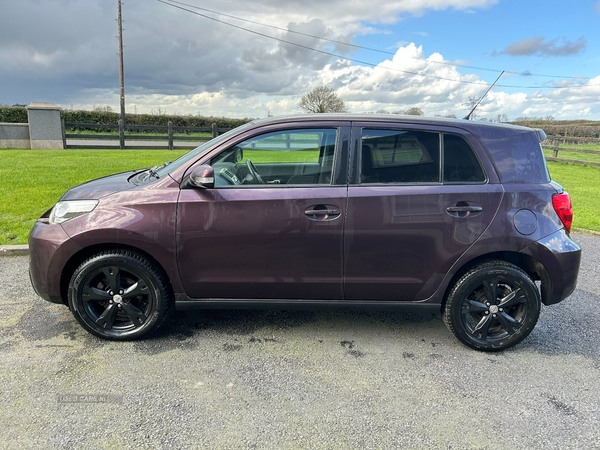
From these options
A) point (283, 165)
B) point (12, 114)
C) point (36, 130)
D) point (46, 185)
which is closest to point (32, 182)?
point (46, 185)

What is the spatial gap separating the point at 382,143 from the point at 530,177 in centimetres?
114

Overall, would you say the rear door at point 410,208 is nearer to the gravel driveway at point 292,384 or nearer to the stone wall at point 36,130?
the gravel driveway at point 292,384

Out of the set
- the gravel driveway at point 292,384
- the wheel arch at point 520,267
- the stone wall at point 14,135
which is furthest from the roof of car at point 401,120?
the stone wall at point 14,135

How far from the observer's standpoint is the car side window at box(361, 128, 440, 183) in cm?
309

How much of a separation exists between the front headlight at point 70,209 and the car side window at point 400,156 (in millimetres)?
2039

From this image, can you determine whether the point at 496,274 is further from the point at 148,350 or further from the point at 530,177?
the point at 148,350

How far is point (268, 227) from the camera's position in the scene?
3010 mm

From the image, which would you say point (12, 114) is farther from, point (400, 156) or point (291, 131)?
point (400, 156)

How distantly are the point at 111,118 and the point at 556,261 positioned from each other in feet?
101

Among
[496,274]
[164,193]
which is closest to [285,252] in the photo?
[164,193]

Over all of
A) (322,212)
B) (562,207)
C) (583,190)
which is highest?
(562,207)

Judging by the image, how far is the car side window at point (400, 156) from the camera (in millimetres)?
3090

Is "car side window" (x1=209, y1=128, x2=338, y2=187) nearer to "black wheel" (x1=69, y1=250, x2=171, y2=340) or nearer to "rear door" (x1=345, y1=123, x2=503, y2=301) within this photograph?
"rear door" (x1=345, y1=123, x2=503, y2=301)

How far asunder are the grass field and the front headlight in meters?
1.43
